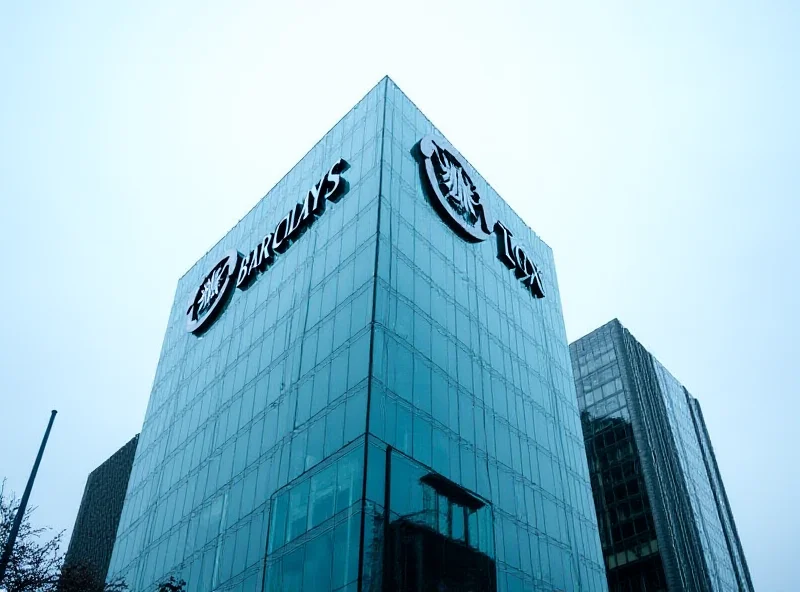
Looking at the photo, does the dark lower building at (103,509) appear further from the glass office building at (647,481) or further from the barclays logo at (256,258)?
the barclays logo at (256,258)

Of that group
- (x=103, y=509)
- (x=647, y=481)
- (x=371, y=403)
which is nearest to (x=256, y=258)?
(x=371, y=403)

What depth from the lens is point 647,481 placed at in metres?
91.4

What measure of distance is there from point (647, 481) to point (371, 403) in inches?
2677

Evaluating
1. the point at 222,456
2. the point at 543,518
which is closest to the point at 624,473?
the point at 543,518

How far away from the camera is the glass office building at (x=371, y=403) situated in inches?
1332

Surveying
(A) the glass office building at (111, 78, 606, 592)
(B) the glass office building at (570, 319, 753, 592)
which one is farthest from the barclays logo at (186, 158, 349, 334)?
(B) the glass office building at (570, 319, 753, 592)

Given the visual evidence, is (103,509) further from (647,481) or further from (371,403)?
(371,403)

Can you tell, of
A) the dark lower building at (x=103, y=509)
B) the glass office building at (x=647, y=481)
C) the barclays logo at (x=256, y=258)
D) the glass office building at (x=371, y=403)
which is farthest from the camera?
the dark lower building at (x=103, y=509)

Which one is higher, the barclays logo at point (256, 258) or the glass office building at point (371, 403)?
the barclays logo at point (256, 258)

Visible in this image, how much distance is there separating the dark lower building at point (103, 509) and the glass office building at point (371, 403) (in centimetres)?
9946

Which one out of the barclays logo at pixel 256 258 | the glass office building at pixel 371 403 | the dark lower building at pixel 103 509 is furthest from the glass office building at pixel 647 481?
the dark lower building at pixel 103 509

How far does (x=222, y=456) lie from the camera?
46.0 meters

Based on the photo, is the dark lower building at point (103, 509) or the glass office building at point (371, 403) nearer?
the glass office building at point (371, 403)

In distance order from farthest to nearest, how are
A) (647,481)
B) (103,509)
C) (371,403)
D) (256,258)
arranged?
(103,509) < (647,481) < (256,258) < (371,403)
